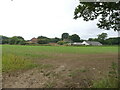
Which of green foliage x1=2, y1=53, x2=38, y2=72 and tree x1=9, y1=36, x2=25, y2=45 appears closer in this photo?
green foliage x1=2, y1=53, x2=38, y2=72

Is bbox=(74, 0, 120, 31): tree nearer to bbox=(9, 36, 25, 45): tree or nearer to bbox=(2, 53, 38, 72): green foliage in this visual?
bbox=(2, 53, 38, 72): green foliage

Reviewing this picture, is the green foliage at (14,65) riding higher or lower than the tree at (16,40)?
lower

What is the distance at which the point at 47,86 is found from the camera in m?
4.25

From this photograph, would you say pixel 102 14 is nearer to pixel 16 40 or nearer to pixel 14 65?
pixel 14 65

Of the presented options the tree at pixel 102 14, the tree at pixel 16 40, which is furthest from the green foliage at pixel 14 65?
the tree at pixel 16 40

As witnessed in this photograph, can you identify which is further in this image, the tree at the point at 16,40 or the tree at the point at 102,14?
the tree at the point at 16,40

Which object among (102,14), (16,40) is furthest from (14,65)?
(16,40)

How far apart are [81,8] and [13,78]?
608 centimetres

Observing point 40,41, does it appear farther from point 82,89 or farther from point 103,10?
point 82,89

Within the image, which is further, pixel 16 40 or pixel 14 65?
pixel 16 40

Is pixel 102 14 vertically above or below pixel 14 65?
above

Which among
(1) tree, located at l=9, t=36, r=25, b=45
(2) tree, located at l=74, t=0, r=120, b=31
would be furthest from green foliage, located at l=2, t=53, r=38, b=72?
(1) tree, located at l=9, t=36, r=25, b=45

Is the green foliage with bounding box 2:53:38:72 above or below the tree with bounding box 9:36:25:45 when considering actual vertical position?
below

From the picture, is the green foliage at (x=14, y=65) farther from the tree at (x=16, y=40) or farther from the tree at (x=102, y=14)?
the tree at (x=16, y=40)
